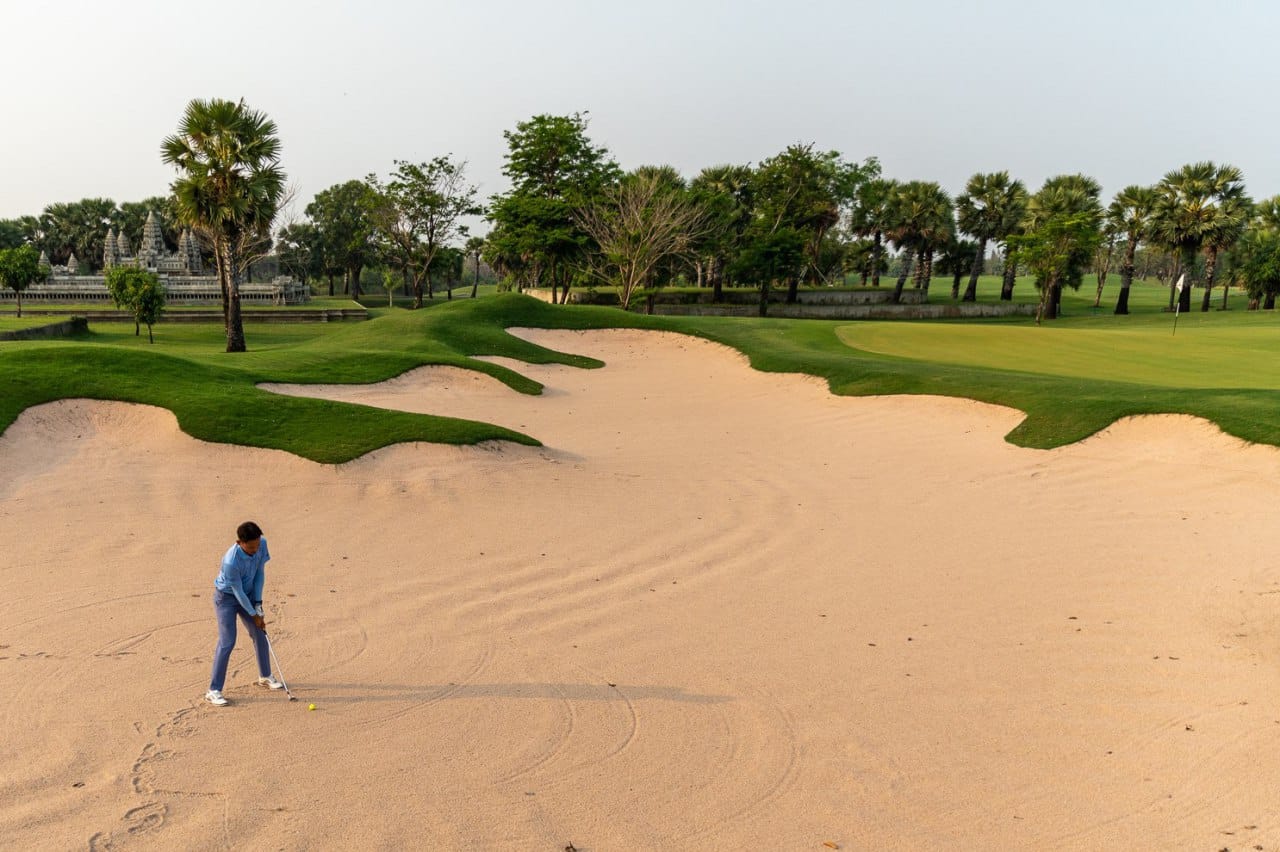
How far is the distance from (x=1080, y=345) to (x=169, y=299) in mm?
58635

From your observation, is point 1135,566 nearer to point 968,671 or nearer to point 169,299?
point 968,671

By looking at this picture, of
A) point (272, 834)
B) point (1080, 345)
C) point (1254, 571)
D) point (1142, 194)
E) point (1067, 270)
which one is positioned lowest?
point (272, 834)

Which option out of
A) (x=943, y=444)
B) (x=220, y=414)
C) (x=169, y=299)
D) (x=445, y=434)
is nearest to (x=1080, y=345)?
(x=943, y=444)

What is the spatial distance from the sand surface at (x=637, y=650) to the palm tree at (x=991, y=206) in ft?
192

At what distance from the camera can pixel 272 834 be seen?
5773 mm

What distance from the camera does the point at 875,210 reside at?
76.8 metres

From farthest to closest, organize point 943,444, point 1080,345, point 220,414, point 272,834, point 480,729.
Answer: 1. point 1080,345
2. point 943,444
3. point 220,414
4. point 480,729
5. point 272,834

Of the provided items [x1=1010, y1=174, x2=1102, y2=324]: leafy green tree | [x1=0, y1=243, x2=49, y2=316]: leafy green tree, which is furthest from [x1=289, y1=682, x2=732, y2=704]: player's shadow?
[x1=1010, y1=174, x2=1102, y2=324]: leafy green tree

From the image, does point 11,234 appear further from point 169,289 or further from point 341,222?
point 169,289

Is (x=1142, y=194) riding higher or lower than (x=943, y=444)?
higher

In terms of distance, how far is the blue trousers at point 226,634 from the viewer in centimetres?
755

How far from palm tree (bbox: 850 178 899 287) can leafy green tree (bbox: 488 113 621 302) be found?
26.3 meters

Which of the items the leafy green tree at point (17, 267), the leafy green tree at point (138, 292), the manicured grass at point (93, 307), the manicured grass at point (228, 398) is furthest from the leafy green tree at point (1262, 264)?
the leafy green tree at point (17, 267)

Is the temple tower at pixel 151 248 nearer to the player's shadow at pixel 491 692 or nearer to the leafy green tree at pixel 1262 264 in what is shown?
the player's shadow at pixel 491 692
